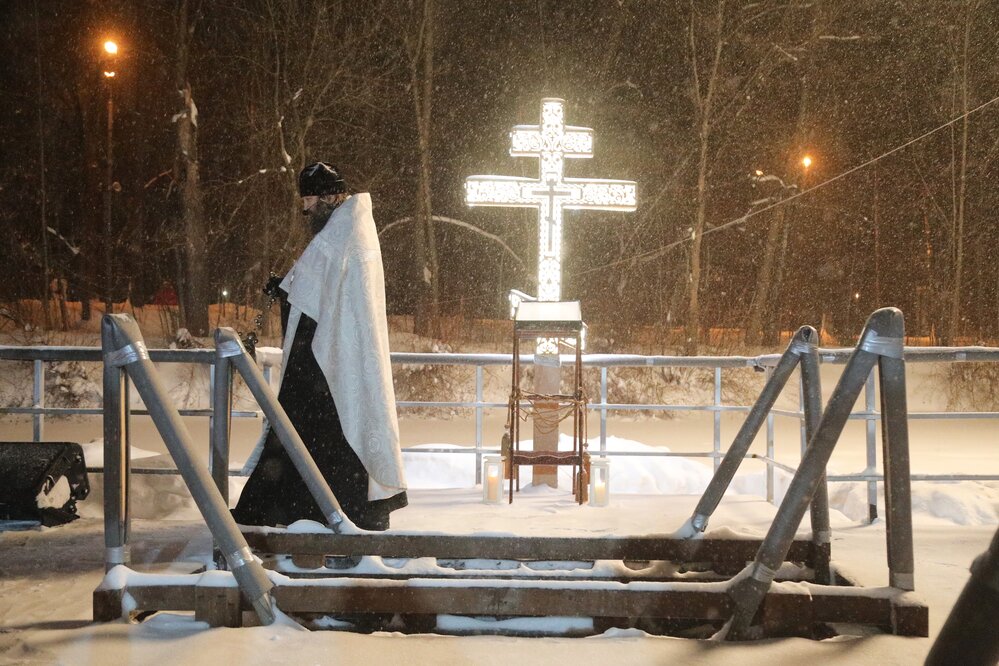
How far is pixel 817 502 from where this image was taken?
3020 millimetres

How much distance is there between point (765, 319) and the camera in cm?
2483

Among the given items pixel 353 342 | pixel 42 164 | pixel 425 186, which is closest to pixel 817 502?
pixel 353 342

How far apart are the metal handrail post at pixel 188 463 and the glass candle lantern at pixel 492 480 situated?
2563mm

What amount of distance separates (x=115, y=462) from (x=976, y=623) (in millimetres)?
2553

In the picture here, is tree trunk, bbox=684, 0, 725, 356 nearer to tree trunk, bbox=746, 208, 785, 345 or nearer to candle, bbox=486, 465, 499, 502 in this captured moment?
tree trunk, bbox=746, 208, 785, 345

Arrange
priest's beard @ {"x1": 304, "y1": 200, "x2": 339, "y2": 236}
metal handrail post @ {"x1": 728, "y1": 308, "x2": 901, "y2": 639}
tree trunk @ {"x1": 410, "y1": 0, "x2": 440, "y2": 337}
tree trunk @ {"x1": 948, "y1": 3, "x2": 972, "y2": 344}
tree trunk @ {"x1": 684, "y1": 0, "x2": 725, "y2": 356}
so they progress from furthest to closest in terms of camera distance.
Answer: tree trunk @ {"x1": 948, "y1": 3, "x2": 972, "y2": 344}, tree trunk @ {"x1": 410, "y1": 0, "x2": 440, "y2": 337}, tree trunk @ {"x1": 684, "y1": 0, "x2": 725, "y2": 356}, priest's beard @ {"x1": 304, "y1": 200, "x2": 339, "y2": 236}, metal handrail post @ {"x1": 728, "y1": 308, "x2": 901, "y2": 639}

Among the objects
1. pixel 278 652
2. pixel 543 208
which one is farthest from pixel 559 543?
pixel 543 208

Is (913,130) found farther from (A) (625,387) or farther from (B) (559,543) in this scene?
(B) (559,543)

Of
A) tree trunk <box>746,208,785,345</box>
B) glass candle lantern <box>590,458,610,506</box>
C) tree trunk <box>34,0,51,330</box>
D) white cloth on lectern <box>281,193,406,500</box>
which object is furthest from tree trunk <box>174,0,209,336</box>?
white cloth on lectern <box>281,193,406,500</box>

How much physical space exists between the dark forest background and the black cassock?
12330mm

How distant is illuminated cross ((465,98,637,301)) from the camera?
6.45 m

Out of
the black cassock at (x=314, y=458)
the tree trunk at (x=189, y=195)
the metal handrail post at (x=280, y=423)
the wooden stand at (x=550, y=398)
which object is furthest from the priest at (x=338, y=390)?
the tree trunk at (x=189, y=195)

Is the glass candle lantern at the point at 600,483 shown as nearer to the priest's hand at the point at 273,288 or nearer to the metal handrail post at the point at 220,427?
the priest's hand at the point at 273,288

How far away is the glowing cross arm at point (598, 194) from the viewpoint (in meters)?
6.51
